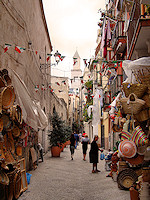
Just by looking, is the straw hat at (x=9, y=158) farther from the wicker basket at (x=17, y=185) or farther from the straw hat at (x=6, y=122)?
the straw hat at (x=6, y=122)

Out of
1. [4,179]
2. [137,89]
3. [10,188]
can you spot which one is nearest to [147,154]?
[137,89]

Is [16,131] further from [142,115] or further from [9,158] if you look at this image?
[142,115]

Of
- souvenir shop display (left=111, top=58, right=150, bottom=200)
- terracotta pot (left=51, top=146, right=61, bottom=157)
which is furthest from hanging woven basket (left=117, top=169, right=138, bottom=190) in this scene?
terracotta pot (left=51, top=146, right=61, bottom=157)

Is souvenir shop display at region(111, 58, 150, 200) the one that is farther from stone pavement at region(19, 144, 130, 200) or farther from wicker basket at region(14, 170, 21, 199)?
wicker basket at region(14, 170, 21, 199)

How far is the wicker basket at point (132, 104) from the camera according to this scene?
4969 millimetres

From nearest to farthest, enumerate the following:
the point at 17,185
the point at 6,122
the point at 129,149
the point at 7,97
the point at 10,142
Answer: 1. the point at 129,149
2. the point at 7,97
3. the point at 6,122
4. the point at 17,185
5. the point at 10,142

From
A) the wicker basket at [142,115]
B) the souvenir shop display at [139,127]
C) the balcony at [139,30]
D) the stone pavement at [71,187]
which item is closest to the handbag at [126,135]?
the souvenir shop display at [139,127]

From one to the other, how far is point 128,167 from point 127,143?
100.0 inches

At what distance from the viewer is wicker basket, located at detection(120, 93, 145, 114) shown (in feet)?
16.3

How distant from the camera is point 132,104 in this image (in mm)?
5043

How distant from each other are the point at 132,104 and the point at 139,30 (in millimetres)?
3397

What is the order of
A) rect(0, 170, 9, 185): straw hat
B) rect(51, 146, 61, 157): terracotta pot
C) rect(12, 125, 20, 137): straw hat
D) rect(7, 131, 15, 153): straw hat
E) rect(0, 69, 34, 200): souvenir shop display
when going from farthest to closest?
rect(51, 146, 61, 157): terracotta pot
rect(12, 125, 20, 137): straw hat
rect(7, 131, 15, 153): straw hat
rect(0, 69, 34, 200): souvenir shop display
rect(0, 170, 9, 185): straw hat

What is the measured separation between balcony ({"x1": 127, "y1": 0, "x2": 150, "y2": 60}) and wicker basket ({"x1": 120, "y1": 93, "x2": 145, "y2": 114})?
293cm

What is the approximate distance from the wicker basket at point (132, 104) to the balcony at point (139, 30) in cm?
293
